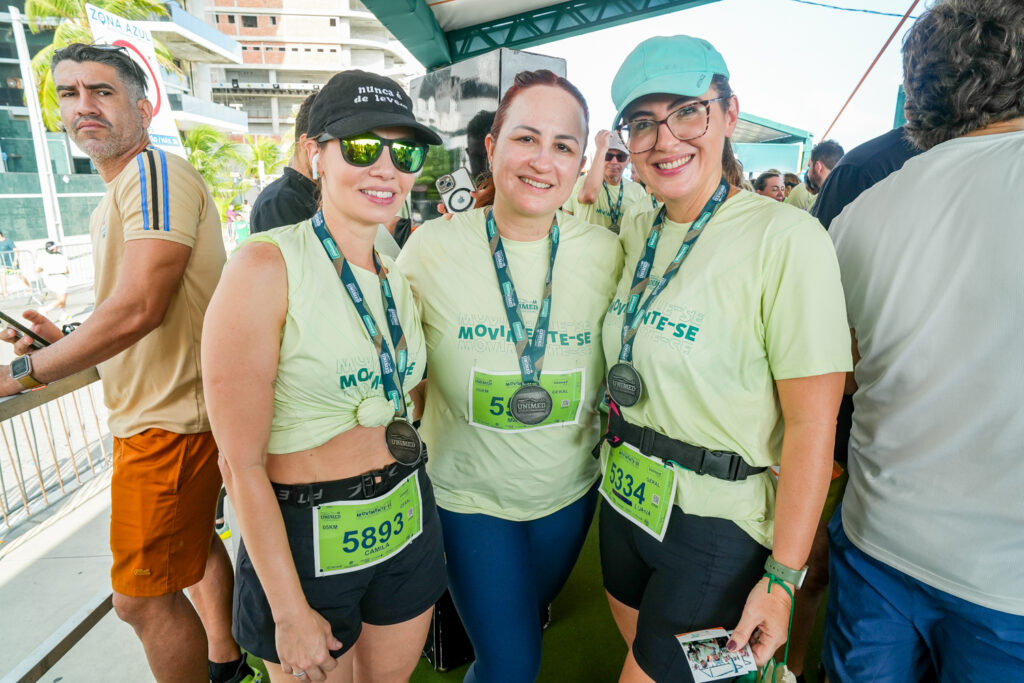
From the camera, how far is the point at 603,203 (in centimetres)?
409

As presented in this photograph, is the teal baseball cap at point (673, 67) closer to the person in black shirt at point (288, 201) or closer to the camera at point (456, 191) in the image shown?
the camera at point (456, 191)

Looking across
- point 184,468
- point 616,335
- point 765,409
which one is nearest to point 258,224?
point 184,468

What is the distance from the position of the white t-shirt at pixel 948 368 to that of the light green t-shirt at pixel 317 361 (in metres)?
1.15

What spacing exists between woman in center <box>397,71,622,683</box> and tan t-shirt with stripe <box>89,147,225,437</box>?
0.74m

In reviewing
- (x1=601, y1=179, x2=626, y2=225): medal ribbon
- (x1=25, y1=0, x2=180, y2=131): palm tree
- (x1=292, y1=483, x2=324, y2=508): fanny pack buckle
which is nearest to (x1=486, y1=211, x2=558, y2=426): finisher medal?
(x1=292, y1=483, x2=324, y2=508): fanny pack buckle

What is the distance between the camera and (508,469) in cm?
168

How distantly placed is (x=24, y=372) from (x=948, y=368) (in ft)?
7.58

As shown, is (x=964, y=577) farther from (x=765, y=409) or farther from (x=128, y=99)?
(x=128, y=99)

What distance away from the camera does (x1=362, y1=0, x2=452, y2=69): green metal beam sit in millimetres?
5695

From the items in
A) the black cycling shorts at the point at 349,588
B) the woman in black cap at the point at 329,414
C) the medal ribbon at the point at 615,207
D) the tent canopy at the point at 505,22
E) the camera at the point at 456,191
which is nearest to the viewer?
the woman in black cap at the point at 329,414

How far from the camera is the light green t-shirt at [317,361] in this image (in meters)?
1.25

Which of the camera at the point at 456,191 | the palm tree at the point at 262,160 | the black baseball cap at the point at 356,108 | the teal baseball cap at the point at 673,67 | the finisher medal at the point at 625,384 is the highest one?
the palm tree at the point at 262,160

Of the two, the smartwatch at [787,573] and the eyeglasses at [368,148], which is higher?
the eyeglasses at [368,148]

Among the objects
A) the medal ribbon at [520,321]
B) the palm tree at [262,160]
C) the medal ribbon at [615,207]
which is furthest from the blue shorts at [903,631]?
the palm tree at [262,160]
